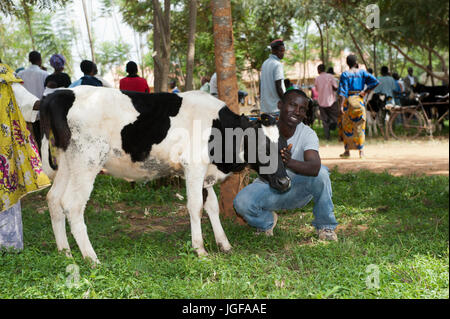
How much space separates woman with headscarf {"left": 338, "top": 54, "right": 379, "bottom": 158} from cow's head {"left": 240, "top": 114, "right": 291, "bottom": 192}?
5.39m

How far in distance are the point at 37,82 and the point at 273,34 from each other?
14897mm

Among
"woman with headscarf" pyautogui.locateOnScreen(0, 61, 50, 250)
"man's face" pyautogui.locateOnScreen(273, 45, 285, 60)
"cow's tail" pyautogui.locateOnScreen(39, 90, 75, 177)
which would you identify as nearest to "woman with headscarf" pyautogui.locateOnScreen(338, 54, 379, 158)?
"man's face" pyautogui.locateOnScreen(273, 45, 285, 60)

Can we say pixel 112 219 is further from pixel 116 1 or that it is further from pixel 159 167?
pixel 116 1

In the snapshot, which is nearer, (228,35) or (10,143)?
(10,143)

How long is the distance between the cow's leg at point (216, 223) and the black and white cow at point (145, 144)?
10mm

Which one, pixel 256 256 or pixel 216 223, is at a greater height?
pixel 216 223

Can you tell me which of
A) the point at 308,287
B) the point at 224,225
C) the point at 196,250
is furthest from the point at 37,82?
the point at 308,287

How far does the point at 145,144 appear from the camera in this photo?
178 inches

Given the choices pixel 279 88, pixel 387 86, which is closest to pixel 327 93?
pixel 387 86

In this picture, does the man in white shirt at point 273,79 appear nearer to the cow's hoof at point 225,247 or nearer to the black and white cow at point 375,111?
the cow's hoof at point 225,247

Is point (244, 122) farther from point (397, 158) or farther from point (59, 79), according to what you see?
point (397, 158)

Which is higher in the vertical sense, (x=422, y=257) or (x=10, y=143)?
(x=10, y=143)

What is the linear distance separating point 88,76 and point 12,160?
291 cm

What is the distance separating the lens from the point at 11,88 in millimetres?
4508
